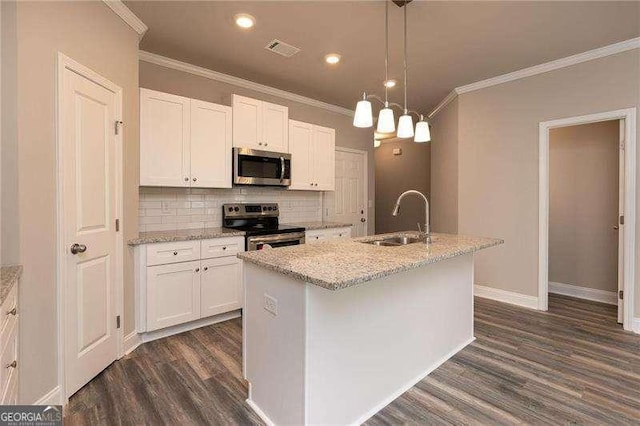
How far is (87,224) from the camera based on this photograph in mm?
2082

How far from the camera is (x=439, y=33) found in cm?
275

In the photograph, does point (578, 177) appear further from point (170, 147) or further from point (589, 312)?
point (170, 147)

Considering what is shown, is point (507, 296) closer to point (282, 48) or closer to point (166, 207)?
point (282, 48)

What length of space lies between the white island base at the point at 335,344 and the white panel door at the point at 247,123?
1983 mm

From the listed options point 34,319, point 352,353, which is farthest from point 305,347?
point 34,319

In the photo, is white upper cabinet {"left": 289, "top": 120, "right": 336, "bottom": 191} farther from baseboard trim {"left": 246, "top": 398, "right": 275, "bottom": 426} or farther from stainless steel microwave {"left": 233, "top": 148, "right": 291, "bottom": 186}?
baseboard trim {"left": 246, "top": 398, "right": 275, "bottom": 426}

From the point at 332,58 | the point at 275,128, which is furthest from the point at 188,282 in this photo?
the point at 332,58

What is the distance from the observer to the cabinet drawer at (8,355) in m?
1.28

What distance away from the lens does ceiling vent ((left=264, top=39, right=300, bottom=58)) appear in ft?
9.61

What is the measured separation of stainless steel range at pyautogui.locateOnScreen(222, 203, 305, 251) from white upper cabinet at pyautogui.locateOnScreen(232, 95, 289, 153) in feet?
2.45

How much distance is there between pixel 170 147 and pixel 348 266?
2261mm

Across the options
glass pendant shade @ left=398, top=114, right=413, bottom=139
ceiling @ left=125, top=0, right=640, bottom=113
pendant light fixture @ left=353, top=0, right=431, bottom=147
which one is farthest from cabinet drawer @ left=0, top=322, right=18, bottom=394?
glass pendant shade @ left=398, top=114, right=413, bottom=139

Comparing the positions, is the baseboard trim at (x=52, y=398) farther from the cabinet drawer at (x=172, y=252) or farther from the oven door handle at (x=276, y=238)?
the oven door handle at (x=276, y=238)

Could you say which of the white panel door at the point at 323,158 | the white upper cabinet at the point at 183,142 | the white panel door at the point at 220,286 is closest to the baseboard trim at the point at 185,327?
the white panel door at the point at 220,286
